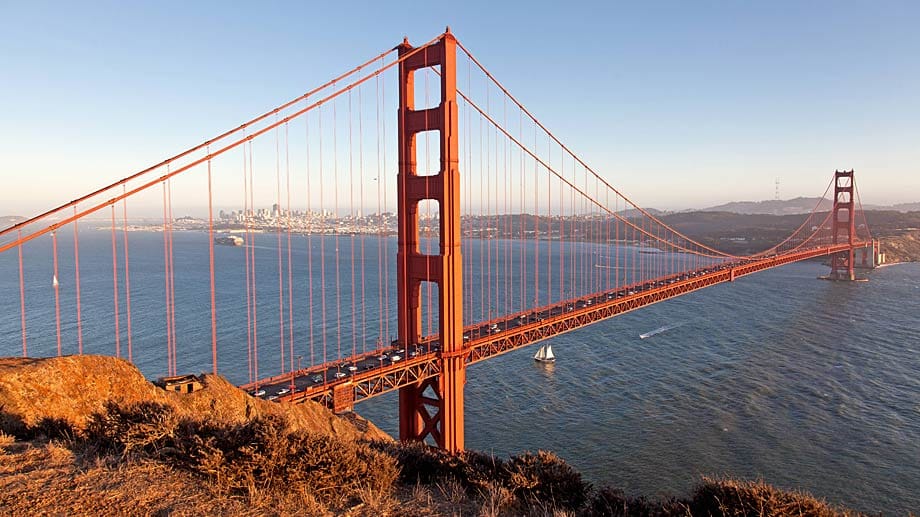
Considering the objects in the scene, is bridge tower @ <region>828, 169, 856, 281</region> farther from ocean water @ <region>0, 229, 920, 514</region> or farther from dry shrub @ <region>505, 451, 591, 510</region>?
dry shrub @ <region>505, 451, 591, 510</region>

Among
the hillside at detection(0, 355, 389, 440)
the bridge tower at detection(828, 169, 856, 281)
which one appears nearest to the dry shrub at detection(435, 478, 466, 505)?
the hillside at detection(0, 355, 389, 440)

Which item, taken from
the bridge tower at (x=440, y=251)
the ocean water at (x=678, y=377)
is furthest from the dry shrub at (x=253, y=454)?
the ocean water at (x=678, y=377)

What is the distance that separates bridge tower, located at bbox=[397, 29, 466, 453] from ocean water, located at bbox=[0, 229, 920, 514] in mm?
4598

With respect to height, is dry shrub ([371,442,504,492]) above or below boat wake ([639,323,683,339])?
above

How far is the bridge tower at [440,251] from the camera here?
17.7m

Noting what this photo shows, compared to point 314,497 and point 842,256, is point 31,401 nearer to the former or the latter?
point 314,497

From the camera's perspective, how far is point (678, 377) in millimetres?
30750

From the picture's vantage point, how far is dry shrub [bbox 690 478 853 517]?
5.55m

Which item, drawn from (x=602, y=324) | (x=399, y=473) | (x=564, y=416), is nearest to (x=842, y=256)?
(x=602, y=324)

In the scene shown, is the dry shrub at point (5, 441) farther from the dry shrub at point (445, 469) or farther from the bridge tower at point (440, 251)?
the bridge tower at point (440, 251)

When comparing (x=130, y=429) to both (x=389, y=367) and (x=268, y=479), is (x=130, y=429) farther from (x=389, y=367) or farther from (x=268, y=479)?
(x=389, y=367)

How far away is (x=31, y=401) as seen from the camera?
8.64 m

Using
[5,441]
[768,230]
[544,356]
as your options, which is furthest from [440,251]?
[768,230]

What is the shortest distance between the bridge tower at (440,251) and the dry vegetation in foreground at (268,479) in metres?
10.2
